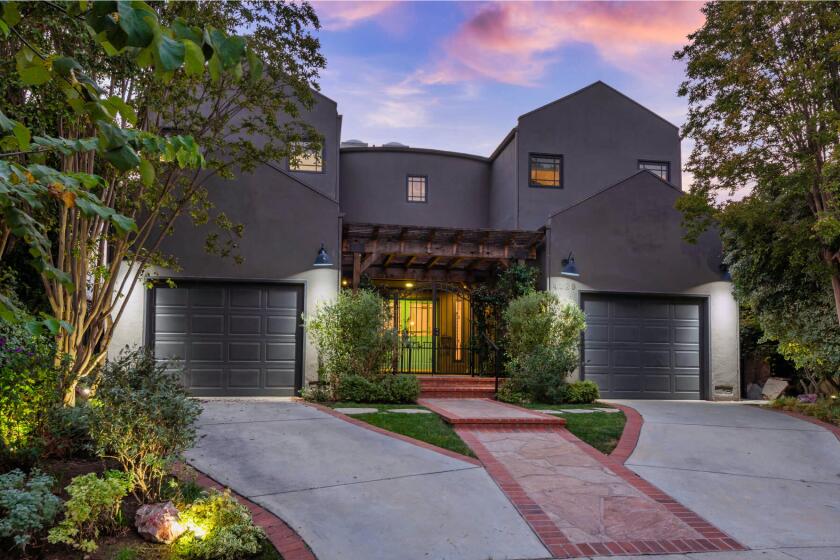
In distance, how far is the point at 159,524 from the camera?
407 centimetres

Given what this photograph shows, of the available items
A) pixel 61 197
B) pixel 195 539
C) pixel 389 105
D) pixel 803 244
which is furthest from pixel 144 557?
pixel 389 105

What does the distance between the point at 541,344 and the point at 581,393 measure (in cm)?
119

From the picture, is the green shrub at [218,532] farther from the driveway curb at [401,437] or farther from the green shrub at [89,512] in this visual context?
the driveway curb at [401,437]

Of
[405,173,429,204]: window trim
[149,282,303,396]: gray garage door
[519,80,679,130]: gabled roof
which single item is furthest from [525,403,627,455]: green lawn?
[519,80,679,130]: gabled roof

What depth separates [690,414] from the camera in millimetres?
9555

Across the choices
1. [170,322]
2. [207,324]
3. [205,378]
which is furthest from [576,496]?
[170,322]

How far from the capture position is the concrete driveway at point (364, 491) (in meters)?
4.42

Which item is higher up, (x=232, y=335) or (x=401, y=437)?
(x=232, y=335)

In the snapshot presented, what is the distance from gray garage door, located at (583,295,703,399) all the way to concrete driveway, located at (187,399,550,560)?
6921mm

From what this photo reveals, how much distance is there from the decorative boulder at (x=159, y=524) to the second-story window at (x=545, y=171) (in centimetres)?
1252

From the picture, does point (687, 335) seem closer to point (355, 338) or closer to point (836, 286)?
point (836, 286)

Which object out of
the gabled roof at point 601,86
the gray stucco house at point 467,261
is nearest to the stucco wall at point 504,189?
the gray stucco house at point 467,261

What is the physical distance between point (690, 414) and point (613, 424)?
2117 millimetres

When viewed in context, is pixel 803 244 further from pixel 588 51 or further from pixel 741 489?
pixel 588 51
